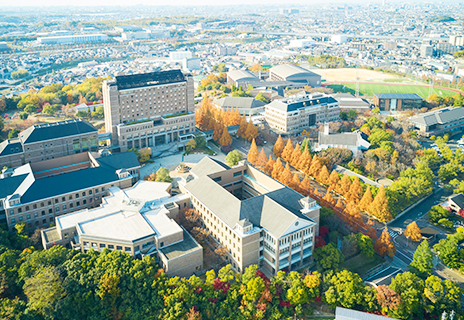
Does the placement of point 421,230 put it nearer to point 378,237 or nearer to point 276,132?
point 378,237

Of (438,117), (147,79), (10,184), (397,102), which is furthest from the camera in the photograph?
(397,102)

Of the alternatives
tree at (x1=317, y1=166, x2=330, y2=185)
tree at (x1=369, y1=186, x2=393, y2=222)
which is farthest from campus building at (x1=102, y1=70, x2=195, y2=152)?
tree at (x1=369, y1=186, x2=393, y2=222)

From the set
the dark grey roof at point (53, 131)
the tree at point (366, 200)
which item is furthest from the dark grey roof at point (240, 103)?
the tree at point (366, 200)

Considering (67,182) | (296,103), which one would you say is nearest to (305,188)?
(67,182)

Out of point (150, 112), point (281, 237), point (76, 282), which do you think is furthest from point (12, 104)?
point (281, 237)

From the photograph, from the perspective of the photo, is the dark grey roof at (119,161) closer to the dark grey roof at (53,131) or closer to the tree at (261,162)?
the dark grey roof at (53,131)

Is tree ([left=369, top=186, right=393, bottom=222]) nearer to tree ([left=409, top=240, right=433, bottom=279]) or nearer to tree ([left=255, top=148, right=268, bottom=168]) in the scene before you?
tree ([left=409, top=240, right=433, bottom=279])

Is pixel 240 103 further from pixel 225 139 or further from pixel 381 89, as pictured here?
pixel 381 89
